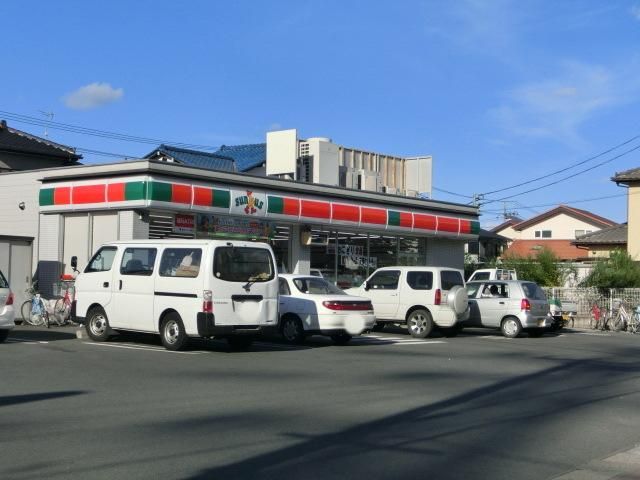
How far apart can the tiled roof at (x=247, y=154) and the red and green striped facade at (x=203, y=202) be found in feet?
44.0

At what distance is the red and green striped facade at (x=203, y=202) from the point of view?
22.6m

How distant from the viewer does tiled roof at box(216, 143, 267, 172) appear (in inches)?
1695

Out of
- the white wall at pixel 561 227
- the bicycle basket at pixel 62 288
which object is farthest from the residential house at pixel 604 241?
the bicycle basket at pixel 62 288

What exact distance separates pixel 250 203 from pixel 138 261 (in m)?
8.67

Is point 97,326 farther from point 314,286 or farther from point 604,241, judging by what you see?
point 604,241

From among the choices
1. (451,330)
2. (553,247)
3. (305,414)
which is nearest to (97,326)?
(305,414)

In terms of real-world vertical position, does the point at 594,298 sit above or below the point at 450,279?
below

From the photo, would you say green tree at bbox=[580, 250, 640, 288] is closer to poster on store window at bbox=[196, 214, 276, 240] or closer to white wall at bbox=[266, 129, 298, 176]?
white wall at bbox=[266, 129, 298, 176]

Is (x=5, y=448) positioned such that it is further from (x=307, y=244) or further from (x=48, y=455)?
(x=307, y=244)

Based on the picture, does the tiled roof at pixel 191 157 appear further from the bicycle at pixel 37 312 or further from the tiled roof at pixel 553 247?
the tiled roof at pixel 553 247

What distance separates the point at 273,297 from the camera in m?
16.6

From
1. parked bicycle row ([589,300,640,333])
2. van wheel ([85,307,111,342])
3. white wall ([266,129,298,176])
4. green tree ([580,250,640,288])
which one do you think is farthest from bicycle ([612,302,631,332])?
van wheel ([85,307,111,342])

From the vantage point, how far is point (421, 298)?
22.0 m

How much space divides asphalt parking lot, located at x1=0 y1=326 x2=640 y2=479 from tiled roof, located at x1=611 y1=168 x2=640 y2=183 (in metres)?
26.6
